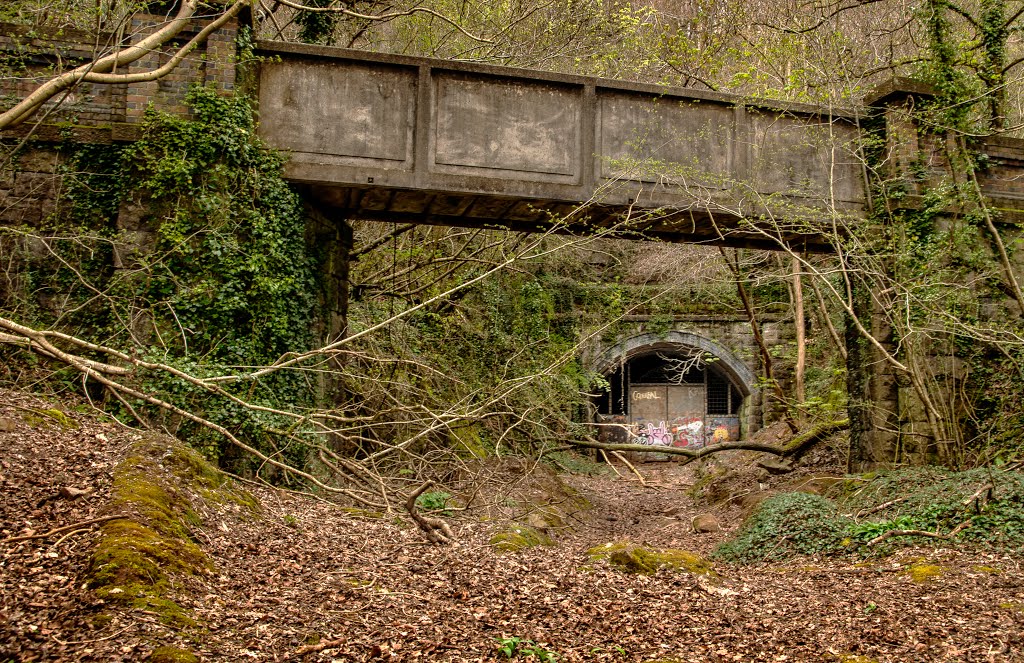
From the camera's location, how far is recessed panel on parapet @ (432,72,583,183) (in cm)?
847

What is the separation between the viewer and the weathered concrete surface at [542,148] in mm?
8242

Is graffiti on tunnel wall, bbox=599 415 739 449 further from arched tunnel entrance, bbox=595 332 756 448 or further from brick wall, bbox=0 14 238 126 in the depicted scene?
brick wall, bbox=0 14 238 126

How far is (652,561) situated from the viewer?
22.2 feet

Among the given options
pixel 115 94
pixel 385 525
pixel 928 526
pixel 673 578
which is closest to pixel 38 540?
pixel 385 525

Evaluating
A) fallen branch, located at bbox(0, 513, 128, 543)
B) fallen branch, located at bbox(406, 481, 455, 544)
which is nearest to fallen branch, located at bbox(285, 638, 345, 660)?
fallen branch, located at bbox(0, 513, 128, 543)

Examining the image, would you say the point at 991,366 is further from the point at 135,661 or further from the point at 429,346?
the point at 135,661

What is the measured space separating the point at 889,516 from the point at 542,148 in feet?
17.5

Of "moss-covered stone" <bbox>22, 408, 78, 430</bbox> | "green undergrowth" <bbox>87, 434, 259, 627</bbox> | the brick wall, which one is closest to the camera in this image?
"green undergrowth" <bbox>87, 434, 259, 627</bbox>

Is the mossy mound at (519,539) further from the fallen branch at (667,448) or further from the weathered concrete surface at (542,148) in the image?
the weathered concrete surface at (542,148)

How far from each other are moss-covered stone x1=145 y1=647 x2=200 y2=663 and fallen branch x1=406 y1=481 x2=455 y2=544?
2.81 meters

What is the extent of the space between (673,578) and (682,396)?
52.2 ft

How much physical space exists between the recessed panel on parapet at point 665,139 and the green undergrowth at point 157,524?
520cm

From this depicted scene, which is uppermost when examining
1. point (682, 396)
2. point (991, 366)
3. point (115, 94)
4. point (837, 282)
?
point (115, 94)

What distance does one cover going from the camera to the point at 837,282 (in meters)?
10.7
